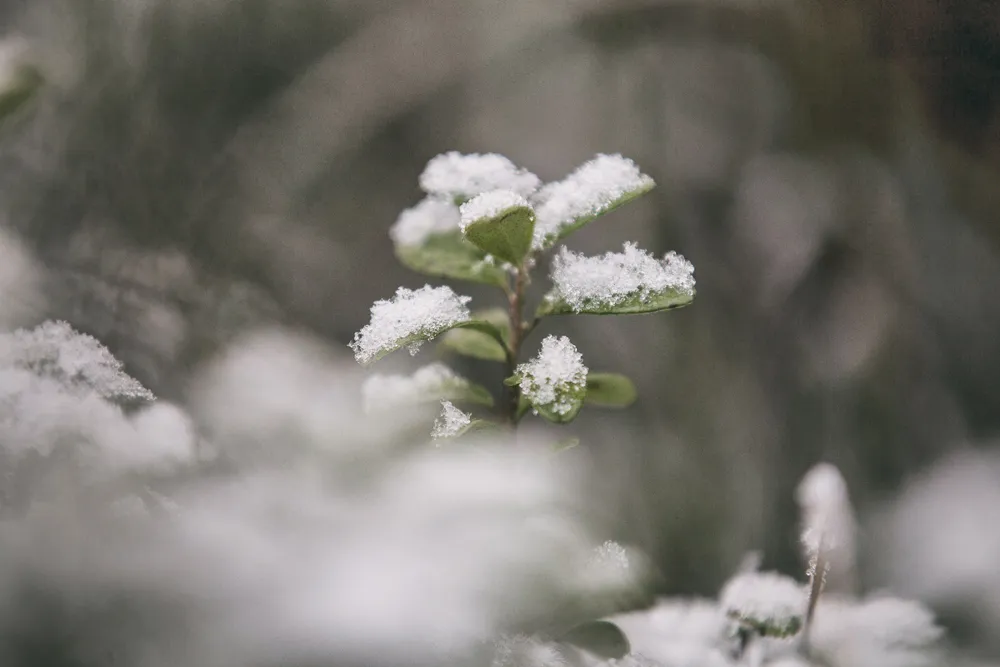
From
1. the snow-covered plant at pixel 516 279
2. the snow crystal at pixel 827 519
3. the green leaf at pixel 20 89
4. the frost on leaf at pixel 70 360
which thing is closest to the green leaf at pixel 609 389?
the snow-covered plant at pixel 516 279

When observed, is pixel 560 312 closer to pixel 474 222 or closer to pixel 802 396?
pixel 474 222

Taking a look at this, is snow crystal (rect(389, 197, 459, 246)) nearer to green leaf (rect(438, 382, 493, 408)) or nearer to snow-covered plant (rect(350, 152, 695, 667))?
snow-covered plant (rect(350, 152, 695, 667))

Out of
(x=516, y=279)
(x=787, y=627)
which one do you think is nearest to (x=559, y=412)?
(x=516, y=279)

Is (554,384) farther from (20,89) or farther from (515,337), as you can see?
(20,89)

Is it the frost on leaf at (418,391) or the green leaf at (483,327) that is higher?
the green leaf at (483,327)

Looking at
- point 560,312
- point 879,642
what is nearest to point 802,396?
point 879,642

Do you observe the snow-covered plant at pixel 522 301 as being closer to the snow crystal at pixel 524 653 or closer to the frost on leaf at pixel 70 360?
the snow crystal at pixel 524 653
